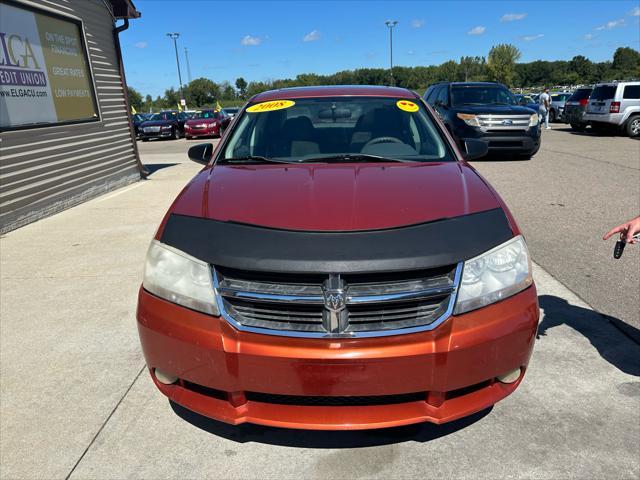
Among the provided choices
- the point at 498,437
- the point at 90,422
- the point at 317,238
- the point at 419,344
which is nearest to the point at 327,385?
the point at 419,344

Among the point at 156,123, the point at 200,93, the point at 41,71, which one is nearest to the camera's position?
the point at 41,71

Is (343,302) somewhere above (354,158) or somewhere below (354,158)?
below

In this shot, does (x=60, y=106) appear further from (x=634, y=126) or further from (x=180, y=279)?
(x=634, y=126)

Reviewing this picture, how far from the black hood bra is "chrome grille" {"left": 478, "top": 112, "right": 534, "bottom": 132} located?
389 inches

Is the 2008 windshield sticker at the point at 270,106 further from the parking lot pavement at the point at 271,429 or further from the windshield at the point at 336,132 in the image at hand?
the parking lot pavement at the point at 271,429

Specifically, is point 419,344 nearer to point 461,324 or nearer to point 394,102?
point 461,324

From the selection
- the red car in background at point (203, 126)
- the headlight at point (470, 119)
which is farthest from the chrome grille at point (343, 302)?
the red car in background at point (203, 126)

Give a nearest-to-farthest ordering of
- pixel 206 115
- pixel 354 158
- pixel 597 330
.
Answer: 1. pixel 354 158
2. pixel 597 330
3. pixel 206 115

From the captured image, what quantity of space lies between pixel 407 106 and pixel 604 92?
17.1 meters

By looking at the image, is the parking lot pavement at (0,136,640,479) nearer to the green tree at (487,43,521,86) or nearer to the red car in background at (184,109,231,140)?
the red car in background at (184,109,231,140)

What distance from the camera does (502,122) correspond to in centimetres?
1104

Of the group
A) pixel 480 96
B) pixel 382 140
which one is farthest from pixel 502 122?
pixel 382 140

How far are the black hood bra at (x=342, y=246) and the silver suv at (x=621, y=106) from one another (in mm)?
17927

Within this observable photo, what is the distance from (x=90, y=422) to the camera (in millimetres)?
2494
